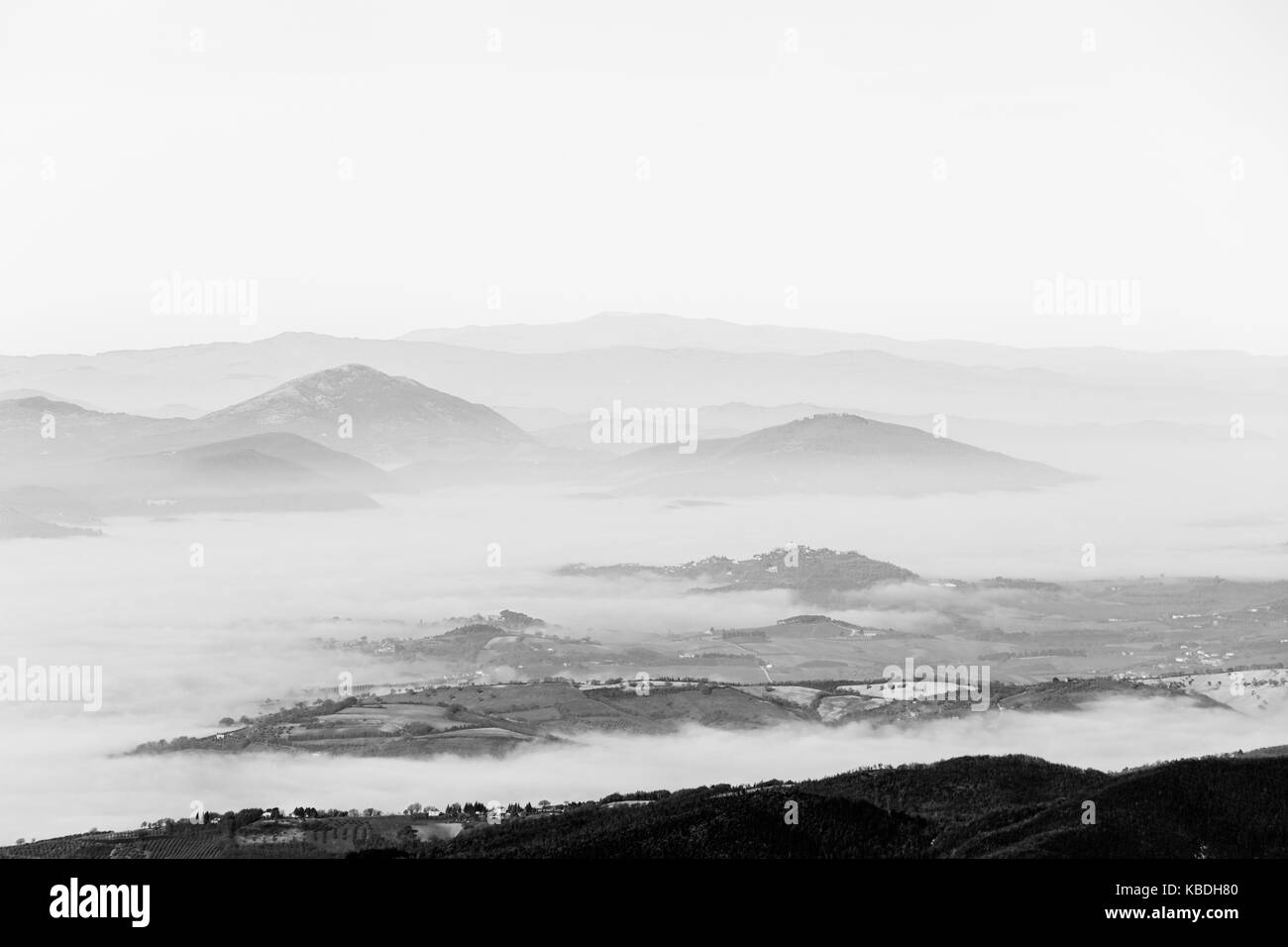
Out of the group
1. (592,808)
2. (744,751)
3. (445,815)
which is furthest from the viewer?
(744,751)

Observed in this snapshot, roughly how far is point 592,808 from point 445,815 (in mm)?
20880
